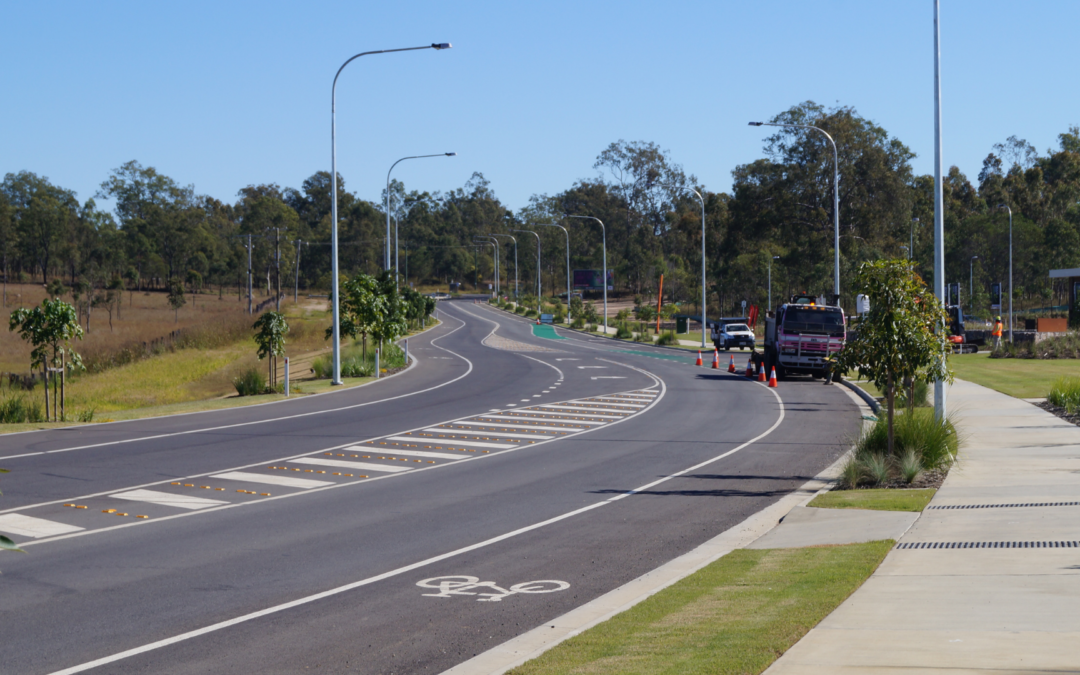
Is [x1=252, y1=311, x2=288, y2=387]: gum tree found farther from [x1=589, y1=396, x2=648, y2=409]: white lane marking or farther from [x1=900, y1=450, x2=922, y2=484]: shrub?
[x1=900, y1=450, x2=922, y2=484]: shrub

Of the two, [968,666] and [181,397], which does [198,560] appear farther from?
[181,397]

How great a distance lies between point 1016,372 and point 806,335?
7682 mm

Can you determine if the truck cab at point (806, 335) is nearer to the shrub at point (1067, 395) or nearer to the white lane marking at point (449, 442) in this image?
the shrub at point (1067, 395)

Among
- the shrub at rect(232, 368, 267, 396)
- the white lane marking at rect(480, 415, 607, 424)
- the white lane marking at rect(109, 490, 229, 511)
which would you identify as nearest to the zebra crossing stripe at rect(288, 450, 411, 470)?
the white lane marking at rect(109, 490, 229, 511)

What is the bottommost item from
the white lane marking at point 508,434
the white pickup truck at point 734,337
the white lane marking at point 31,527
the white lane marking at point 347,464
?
the white lane marking at point 508,434

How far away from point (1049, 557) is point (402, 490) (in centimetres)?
831

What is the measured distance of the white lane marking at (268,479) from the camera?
47.0ft

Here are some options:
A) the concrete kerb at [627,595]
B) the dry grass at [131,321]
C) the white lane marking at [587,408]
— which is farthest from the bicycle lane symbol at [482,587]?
the dry grass at [131,321]

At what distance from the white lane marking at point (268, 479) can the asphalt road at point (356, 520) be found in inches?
2.8

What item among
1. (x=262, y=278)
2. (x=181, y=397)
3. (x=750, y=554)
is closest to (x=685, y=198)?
(x=262, y=278)

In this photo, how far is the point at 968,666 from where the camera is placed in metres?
5.49

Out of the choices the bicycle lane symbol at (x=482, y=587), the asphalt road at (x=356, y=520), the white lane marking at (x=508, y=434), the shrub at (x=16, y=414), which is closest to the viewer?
the asphalt road at (x=356, y=520)

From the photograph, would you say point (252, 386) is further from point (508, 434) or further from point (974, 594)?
point (974, 594)

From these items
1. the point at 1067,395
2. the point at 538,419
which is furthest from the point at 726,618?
the point at 1067,395
